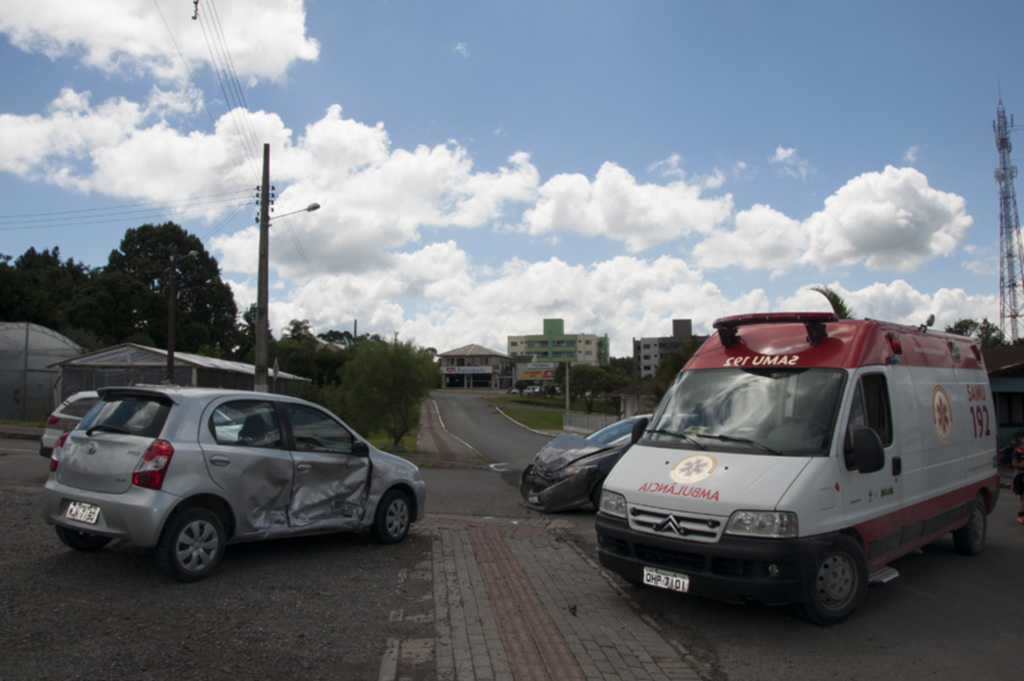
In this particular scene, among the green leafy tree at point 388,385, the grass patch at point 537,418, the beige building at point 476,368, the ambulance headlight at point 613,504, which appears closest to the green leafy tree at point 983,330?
the grass patch at point 537,418

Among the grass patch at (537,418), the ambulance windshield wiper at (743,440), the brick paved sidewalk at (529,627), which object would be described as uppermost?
the ambulance windshield wiper at (743,440)

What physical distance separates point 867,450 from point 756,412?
0.89 meters

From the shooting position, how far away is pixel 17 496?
9.77 m

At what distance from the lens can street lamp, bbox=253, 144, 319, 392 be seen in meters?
18.5

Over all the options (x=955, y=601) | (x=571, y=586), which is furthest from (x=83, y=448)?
(x=955, y=601)

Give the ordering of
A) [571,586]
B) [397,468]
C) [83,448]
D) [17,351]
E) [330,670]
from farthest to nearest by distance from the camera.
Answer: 1. [17,351]
2. [397,468]
3. [571,586]
4. [83,448]
5. [330,670]

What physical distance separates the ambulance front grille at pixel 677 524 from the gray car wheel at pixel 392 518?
3.06 meters

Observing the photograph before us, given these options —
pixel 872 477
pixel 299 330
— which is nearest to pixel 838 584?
pixel 872 477

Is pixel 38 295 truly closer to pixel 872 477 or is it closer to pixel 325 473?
pixel 325 473

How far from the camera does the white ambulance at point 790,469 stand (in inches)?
199

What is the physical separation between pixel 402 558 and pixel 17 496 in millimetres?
6305

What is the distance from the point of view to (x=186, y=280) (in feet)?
218

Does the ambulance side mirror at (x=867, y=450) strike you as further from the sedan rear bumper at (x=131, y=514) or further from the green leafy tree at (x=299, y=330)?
the green leafy tree at (x=299, y=330)

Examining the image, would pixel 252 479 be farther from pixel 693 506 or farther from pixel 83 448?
pixel 693 506
